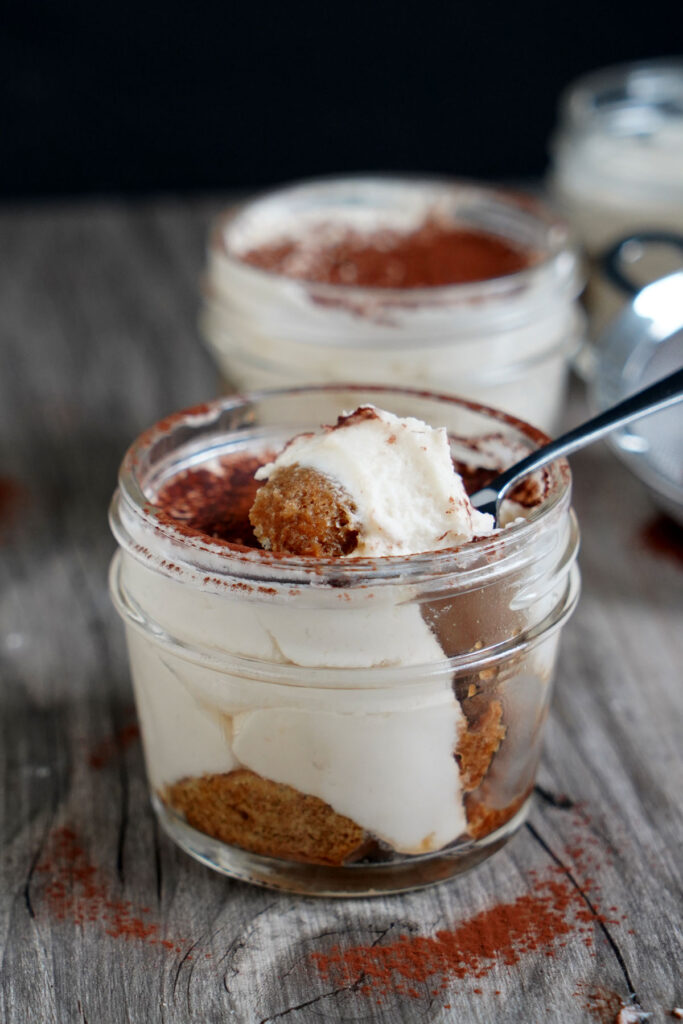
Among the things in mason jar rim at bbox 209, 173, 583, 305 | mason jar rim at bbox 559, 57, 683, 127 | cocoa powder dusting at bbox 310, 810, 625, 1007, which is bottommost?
cocoa powder dusting at bbox 310, 810, 625, 1007

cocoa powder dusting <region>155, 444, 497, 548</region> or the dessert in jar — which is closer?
cocoa powder dusting <region>155, 444, 497, 548</region>

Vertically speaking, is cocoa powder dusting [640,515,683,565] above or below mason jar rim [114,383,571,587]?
below

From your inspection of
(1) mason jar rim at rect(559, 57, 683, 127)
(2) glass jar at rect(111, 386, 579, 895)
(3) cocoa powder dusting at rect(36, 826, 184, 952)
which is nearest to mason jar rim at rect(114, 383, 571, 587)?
(2) glass jar at rect(111, 386, 579, 895)

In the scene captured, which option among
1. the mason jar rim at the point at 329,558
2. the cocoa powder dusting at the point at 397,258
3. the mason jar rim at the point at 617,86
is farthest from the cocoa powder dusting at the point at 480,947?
the mason jar rim at the point at 617,86

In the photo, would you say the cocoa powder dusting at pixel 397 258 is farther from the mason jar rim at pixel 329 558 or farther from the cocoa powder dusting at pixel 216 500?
the mason jar rim at pixel 329 558

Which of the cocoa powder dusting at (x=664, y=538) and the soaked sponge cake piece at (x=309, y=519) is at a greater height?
the soaked sponge cake piece at (x=309, y=519)

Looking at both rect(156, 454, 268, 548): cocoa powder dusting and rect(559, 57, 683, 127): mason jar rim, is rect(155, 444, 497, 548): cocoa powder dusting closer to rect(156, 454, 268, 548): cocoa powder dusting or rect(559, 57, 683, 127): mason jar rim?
rect(156, 454, 268, 548): cocoa powder dusting

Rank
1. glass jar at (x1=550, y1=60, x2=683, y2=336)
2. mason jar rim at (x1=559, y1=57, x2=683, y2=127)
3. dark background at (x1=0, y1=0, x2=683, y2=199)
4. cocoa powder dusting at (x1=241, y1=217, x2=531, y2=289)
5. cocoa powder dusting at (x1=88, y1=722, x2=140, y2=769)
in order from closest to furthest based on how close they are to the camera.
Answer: cocoa powder dusting at (x1=88, y1=722, x2=140, y2=769) → cocoa powder dusting at (x1=241, y1=217, x2=531, y2=289) → glass jar at (x1=550, y1=60, x2=683, y2=336) → mason jar rim at (x1=559, y1=57, x2=683, y2=127) → dark background at (x1=0, y1=0, x2=683, y2=199)

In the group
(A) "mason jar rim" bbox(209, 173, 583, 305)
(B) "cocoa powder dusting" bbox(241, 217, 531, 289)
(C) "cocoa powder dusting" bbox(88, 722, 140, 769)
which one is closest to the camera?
(C) "cocoa powder dusting" bbox(88, 722, 140, 769)
